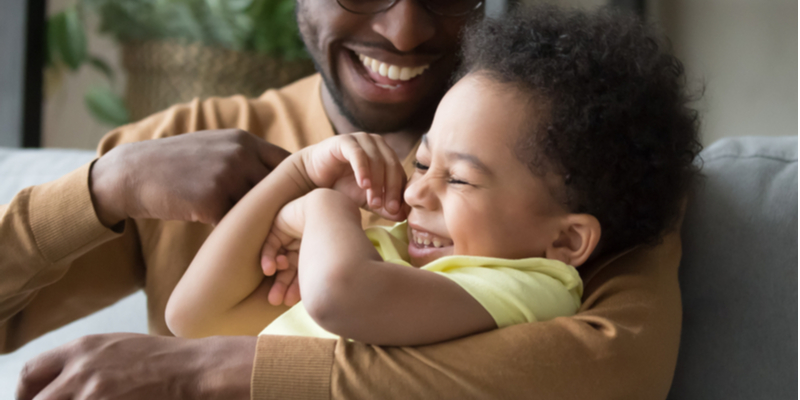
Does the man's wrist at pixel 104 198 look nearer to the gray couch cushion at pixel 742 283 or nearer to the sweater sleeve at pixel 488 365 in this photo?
the sweater sleeve at pixel 488 365

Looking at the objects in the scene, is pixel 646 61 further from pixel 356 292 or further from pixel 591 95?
pixel 356 292

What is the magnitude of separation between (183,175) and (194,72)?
46.1 inches

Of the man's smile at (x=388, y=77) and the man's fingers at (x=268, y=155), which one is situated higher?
the man's smile at (x=388, y=77)

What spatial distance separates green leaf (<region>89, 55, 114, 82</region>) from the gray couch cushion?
85.3 inches

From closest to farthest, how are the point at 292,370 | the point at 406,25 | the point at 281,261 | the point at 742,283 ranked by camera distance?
1. the point at 292,370
2. the point at 281,261
3. the point at 742,283
4. the point at 406,25

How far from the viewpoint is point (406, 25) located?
1.24m

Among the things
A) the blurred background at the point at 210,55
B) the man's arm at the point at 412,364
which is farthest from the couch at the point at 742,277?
the blurred background at the point at 210,55

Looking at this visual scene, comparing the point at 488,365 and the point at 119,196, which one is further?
the point at 119,196

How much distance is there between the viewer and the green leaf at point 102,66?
233cm

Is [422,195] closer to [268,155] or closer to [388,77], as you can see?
[268,155]

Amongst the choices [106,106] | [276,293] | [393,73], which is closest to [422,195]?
[276,293]

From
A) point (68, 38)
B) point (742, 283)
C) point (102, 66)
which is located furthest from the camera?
point (102, 66)

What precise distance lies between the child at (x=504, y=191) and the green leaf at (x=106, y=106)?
1568 millimetres

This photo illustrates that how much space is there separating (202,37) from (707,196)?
1.65 m
